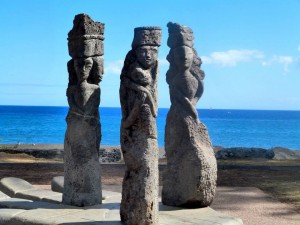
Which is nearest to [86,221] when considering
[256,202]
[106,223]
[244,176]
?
[106,223]

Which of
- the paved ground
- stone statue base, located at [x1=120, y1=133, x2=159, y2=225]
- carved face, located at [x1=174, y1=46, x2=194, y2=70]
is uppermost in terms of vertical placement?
carved face, located at [x1=174, y1=46, x2=194, y2=70]

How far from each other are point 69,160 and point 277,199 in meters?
5.26

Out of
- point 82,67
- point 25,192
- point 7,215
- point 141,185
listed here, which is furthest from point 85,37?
point 25,192

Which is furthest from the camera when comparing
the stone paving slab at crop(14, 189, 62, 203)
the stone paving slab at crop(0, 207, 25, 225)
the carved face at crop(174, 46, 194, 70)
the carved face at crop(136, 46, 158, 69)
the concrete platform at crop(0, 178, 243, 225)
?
the stone paving slab at crop(14, 189, 62, 203)

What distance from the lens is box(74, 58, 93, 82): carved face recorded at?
26.6ft

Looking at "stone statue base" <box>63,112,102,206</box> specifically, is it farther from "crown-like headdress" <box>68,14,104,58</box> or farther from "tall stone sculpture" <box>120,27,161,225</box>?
"tall stone sculpture" <box>120,27,161,225</box>

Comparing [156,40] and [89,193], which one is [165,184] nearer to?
[89,193]

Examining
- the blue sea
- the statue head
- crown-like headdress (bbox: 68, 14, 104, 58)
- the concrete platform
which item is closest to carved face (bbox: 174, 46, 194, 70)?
crown-like headdress (bbox: 68, 14, 104, 58)

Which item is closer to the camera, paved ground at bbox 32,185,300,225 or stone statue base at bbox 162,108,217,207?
stone statue base at bbox 162,108,217,207

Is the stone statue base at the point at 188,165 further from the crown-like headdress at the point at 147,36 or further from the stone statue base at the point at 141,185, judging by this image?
the crown-like headdress at the point at 147,36

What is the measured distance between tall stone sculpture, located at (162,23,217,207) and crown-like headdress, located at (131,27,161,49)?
5.09 feet

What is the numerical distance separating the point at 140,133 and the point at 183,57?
211cm

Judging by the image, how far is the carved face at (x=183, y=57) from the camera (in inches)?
328

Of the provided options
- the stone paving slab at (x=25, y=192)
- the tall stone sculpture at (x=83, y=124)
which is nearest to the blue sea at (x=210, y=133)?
the stone paving slab at (x=25, y=192)
